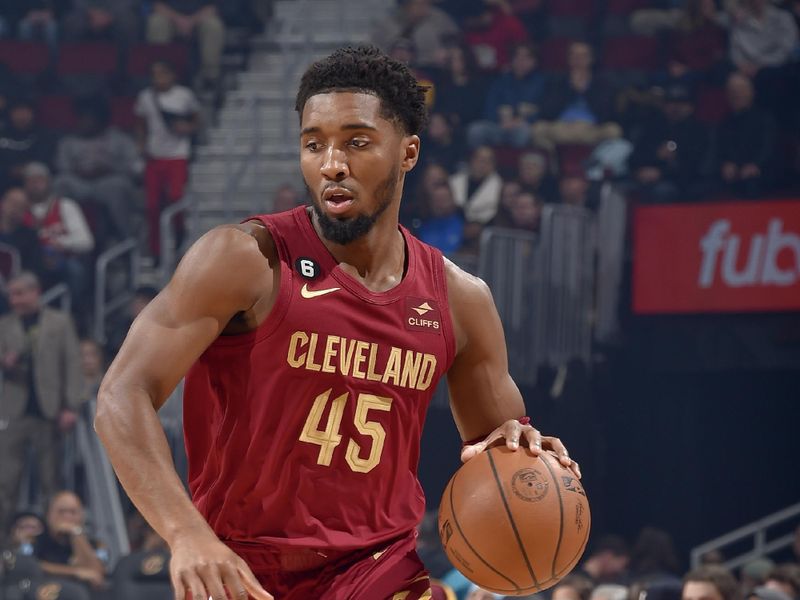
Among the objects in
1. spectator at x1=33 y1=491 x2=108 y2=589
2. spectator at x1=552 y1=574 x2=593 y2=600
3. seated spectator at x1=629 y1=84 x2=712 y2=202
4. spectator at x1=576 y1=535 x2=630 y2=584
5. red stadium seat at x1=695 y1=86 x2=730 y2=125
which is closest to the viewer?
spectator at x1=552 y1=574 x2=593 y2=600

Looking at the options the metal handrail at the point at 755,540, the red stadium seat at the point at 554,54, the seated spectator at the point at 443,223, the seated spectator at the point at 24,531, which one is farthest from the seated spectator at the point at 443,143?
the seated spectator at the point at 24,531

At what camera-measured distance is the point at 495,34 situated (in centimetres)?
811

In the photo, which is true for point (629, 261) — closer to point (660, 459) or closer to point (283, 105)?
point (660, 459)

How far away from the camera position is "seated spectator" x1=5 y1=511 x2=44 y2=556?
24.3ft

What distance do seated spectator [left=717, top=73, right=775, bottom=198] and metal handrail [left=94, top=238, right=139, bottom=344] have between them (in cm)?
382

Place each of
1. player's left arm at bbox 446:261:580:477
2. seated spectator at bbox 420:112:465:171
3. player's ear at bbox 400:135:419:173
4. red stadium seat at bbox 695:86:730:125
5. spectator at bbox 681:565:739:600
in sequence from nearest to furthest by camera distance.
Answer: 1. player's ear at bbox 400:135:419:173
2. player's left arm at bbox 446:261:580:477
3. spectator at bbox 681:565:739:600
4. red stadium seat at bbox 695:86:730:125
5. seated spectator at bbox 420:112:465:171

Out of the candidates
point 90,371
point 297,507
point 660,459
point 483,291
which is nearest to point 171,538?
point 297,507

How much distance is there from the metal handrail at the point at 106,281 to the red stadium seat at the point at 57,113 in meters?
0.98

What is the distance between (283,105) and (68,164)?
5.05ft

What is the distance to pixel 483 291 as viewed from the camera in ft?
9.60

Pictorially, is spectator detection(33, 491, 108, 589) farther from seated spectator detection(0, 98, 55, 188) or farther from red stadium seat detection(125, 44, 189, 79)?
red stadium seat detection(125, 44, 189, 79)

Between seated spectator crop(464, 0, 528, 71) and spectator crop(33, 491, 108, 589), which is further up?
seated spectator crop(464, 0, 528, 71)

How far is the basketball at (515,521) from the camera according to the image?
8.87 feet

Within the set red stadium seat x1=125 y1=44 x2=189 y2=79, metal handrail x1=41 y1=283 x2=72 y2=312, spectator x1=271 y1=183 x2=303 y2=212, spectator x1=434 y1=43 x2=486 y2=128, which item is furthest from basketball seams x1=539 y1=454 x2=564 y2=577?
red stadium seat x1=125 y1=44 x2=189 y2=79
